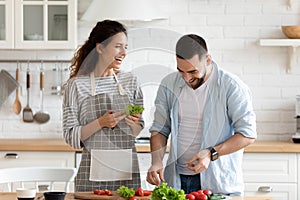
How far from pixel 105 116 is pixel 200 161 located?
0.49 metres

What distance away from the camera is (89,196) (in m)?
3.25

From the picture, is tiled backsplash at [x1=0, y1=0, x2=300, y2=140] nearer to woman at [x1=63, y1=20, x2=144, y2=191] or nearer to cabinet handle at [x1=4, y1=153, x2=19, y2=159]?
cabinet handle at [x1=4, y1=153, x2=19, y2=159]

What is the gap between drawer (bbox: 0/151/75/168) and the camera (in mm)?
4867

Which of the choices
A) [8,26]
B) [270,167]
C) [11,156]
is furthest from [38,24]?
[270,167]

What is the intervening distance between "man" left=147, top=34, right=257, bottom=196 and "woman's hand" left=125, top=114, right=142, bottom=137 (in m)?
0.11

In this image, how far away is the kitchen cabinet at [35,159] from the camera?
16.0ft

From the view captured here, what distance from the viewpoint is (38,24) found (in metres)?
5.11

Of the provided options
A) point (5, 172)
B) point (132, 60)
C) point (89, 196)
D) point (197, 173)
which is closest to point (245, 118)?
point (197, 173)

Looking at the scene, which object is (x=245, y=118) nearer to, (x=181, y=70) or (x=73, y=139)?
(x=181, y=70)

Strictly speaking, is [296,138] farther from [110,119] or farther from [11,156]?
[110,119]

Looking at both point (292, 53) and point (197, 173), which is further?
point (292, 53)

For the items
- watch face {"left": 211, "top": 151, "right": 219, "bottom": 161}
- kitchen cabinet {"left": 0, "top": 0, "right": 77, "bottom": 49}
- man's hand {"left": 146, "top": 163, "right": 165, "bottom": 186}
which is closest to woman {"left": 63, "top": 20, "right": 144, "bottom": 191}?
man's hand {"left": 146, "top": 163, "right": 165, "bottom": 186}

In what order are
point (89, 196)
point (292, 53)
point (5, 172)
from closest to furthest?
1. point (89, 196)
2. point (5, 172)
3. point (292, 53)

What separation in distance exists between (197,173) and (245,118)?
334 mm
